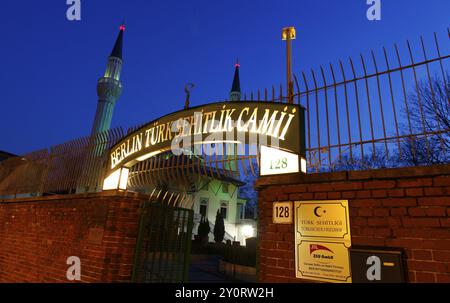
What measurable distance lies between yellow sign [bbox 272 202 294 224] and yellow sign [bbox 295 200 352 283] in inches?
4.1

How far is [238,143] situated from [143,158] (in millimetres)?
2223

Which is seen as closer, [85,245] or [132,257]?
[132,257]

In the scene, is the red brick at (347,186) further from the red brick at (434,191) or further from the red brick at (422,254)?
the red brick at (422,254)

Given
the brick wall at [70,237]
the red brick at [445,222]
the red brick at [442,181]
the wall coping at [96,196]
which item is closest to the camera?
the red brick at [445,222]

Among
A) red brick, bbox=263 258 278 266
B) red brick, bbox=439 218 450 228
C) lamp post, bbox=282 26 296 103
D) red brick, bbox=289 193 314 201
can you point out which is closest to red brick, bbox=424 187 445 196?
red brick, bbox=439 218 450 228

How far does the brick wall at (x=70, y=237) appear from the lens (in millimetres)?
4668

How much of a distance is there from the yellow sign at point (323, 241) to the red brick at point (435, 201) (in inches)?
27.2

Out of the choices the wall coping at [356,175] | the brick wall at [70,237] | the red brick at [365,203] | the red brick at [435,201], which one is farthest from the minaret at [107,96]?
the red brick at [435,201]

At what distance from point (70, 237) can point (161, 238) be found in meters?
2.02

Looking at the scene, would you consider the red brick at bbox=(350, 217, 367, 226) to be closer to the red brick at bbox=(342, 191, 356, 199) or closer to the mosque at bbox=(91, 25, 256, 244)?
the red brick at bbox=(342, 191, 356, 199)
